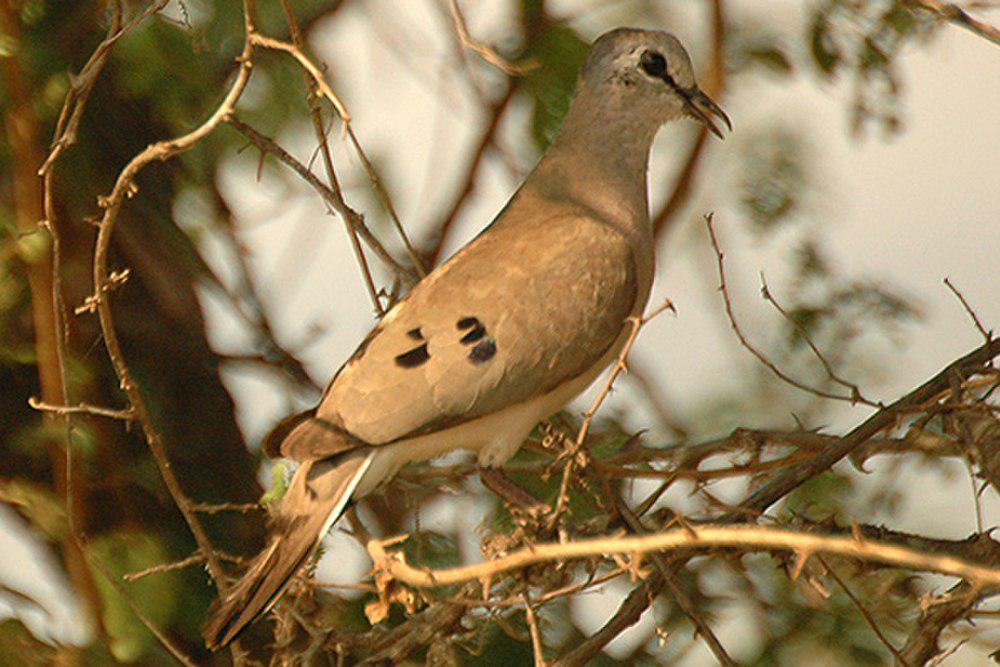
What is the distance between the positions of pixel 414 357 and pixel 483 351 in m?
0.13

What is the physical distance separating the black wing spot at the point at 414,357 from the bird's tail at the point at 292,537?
0.20 m

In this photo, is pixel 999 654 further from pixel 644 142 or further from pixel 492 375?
pixel 644 142

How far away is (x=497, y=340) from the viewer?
10.4 ft

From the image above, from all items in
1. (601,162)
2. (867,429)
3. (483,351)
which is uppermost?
(601,162)

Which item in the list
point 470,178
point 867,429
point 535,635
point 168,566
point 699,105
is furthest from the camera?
point 470,178

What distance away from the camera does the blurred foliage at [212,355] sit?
11.2 feet

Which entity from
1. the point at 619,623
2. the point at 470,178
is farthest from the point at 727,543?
the point at 470,178

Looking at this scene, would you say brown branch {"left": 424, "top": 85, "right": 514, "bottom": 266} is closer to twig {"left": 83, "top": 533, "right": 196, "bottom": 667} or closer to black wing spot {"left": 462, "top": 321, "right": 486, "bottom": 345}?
black wing spot {"left": 462, "top": 321, "right": 486, "bottom": 345}

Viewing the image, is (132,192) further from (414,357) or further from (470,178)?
(470,178)

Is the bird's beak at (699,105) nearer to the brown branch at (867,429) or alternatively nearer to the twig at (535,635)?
the brown branch at (867,429)

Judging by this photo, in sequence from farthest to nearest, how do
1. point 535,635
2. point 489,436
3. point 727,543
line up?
1. point 489,436
2. point 535,635
3. point 727,543

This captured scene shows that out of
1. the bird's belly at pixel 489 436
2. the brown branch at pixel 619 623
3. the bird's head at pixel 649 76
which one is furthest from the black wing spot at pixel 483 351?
the bird's head at pixel 649 76

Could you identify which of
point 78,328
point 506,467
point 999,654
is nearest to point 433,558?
point 506,467

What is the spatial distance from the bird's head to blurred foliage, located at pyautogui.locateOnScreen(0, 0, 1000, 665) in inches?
13.3
